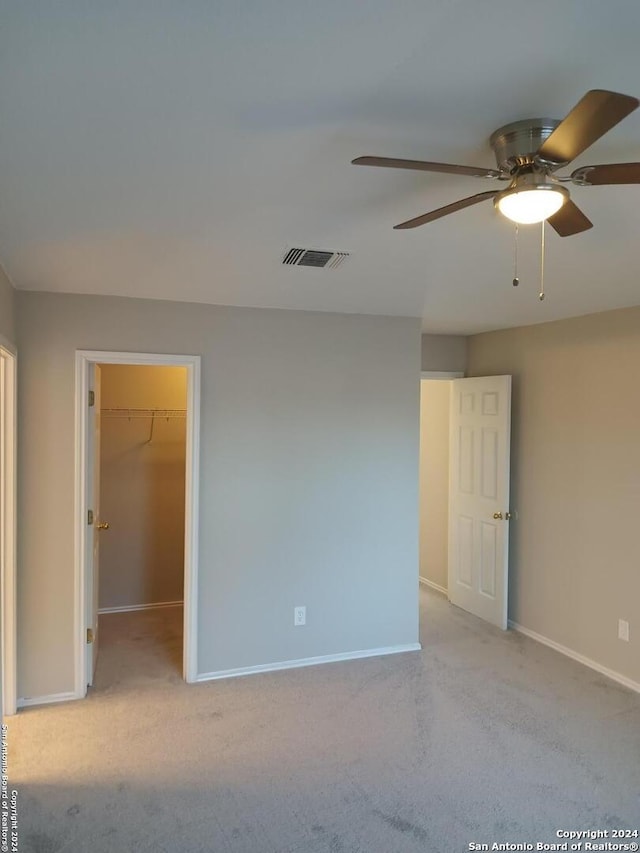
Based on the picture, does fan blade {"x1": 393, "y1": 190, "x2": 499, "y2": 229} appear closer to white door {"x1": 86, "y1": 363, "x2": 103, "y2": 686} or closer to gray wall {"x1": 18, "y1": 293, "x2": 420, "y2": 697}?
gray wall {"x1": 18, "y1": 293, "x2": 420, "y2": 697}

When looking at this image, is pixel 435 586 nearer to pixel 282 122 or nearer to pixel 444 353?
pixel 444 353

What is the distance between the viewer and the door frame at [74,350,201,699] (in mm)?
3408

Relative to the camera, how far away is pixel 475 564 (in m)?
4.98

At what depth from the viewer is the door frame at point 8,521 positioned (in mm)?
3188

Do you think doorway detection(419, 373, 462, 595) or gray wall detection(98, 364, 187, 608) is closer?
gray wall detection(98, 364, 187, 608)

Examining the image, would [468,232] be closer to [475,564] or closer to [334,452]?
[334,452]

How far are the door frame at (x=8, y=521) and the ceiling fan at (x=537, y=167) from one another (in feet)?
8.33

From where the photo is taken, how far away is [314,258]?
266 cm

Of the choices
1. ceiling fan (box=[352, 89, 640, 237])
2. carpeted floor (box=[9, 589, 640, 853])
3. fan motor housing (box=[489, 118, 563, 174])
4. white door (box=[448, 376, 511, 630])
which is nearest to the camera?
ceiling fan (box=[352, 89, 640, 237])

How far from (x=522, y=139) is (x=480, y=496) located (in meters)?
3.78

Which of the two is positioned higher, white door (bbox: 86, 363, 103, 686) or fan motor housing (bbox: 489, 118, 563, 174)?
fan motor housing (bbox: 489, 118, 563, 174)

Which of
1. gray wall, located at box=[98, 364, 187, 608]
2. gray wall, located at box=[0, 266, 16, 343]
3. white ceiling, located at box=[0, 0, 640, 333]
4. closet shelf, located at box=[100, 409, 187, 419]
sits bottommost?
gray wall, located at box=[98, 364, 187, 608]

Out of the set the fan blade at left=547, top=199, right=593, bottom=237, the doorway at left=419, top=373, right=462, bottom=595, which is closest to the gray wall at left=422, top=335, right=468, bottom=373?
the doorway at left=419, top=373, right=462, bottom=595

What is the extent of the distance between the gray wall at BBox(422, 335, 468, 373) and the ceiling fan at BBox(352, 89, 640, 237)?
11.5 ft
